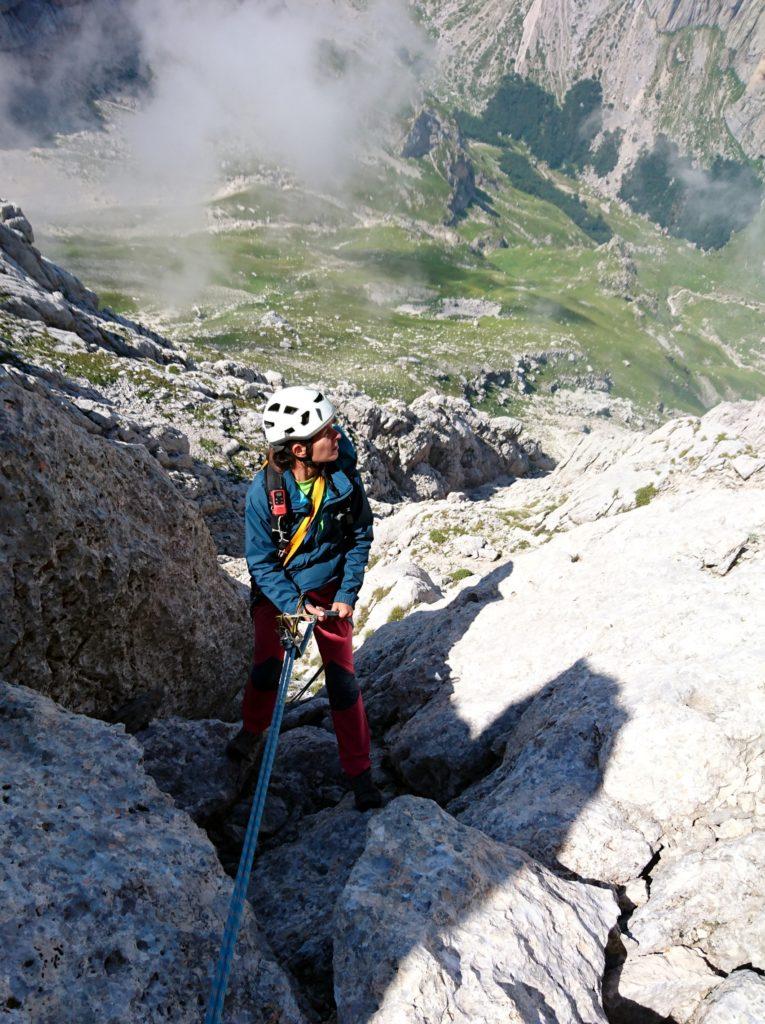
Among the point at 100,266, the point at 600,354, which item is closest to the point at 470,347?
the point at 600,354

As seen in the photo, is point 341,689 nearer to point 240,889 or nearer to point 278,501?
point 278,501

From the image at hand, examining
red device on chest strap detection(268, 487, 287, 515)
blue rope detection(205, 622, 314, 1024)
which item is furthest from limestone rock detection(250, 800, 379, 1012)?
red device on chest strap detection(268, 487, 287, 515)

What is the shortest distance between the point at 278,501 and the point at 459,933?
551 cm

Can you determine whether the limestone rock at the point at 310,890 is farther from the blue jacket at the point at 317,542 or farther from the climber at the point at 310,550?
the blue jacket at the point at 317,542

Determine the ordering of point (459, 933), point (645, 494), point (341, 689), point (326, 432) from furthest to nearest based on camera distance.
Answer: point (645, 494) → point (341, 689) → point (326, 432) → point (459, 933)

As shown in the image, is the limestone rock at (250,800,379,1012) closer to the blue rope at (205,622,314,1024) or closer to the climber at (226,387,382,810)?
the climber at (226,387,382,810)

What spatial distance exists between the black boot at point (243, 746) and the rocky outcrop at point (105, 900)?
2992mm

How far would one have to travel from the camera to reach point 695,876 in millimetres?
5879

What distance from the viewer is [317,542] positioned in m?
8.45

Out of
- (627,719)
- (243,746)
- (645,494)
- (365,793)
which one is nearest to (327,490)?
(243,746)

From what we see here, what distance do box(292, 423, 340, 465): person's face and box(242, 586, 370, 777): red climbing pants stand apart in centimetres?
220

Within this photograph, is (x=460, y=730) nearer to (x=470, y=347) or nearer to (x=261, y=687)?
(x=261, y=687)

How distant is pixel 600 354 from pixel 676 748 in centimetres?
21178

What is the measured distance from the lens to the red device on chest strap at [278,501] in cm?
805
